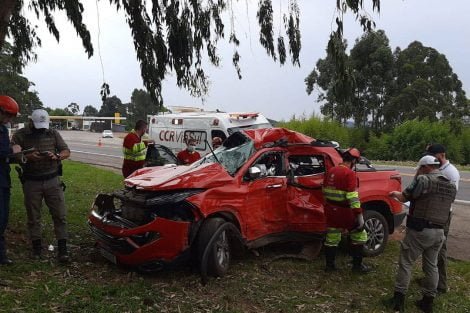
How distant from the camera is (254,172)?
584 cm

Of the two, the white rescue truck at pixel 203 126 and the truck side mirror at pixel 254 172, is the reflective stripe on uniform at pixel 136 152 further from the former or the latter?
the white rescue truck at pixel 203 126

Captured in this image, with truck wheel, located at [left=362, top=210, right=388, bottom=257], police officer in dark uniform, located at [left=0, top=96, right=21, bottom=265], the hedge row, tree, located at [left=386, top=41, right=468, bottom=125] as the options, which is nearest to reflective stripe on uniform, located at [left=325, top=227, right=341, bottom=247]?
truck wheel, located at [left=362, top=210, right=388, bottom=257]

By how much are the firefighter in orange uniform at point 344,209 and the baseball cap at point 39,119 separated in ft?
11.2

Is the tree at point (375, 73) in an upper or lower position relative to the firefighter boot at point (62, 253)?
upper

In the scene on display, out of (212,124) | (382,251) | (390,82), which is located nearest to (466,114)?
(390,82)

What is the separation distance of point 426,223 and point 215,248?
2.24m

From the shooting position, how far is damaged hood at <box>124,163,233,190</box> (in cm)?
542

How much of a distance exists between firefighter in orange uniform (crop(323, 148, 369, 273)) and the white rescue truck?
6.11 m

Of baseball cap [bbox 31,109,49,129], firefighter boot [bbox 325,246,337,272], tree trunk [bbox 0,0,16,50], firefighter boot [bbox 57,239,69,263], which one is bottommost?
firefighter boot [bbox 325,246,337,272]

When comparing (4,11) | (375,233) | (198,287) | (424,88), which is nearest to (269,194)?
(198,287)

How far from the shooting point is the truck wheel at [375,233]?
6742 millimetres

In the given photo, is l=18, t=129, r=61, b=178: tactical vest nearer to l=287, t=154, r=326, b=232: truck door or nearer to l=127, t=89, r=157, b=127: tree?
l=127, t=89, r=157, b=127: tree

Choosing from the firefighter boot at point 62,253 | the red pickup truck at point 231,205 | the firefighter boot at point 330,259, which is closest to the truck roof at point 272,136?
the red pickup truck at point 231,205

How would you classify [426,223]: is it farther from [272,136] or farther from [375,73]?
[375,73]
